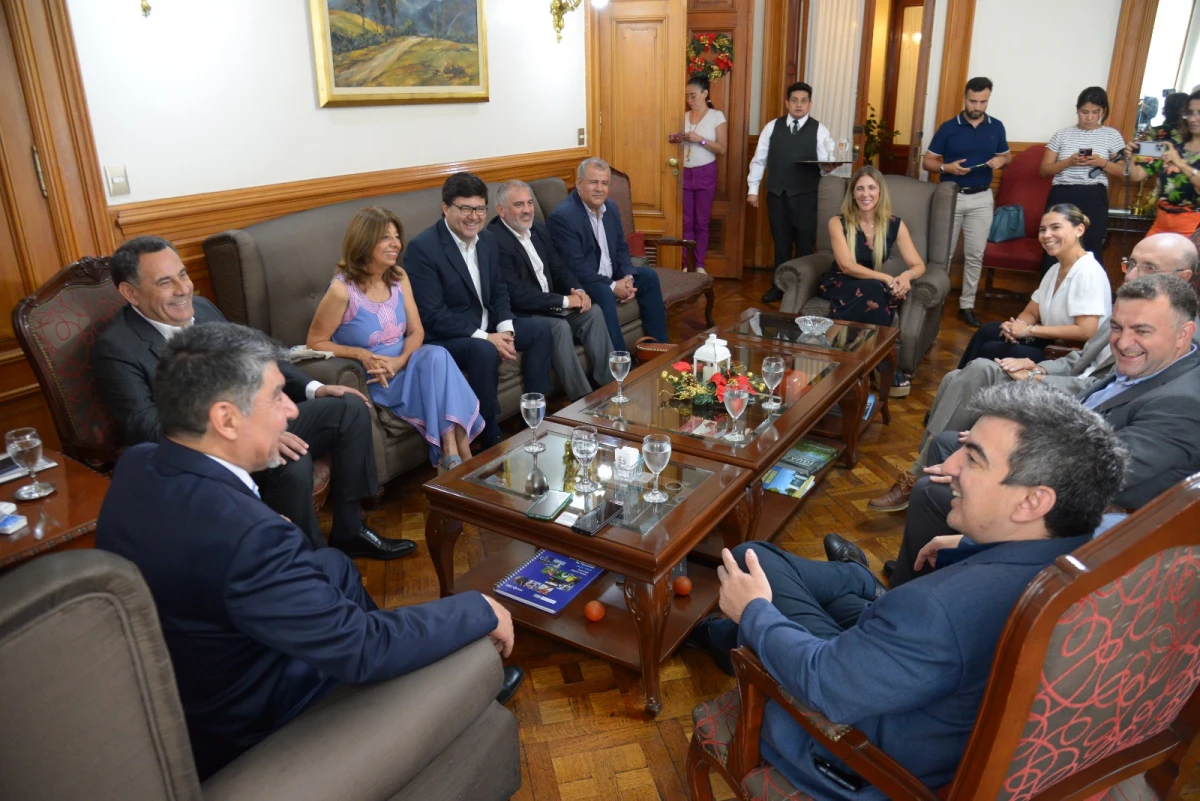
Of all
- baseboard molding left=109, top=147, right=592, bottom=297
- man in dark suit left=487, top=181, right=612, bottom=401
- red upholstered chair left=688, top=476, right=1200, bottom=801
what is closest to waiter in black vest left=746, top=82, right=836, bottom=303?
man in dark suit left=487, top=181, right=612, bottom=401

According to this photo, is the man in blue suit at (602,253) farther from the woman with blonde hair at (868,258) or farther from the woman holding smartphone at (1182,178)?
the woman holding smartphone at (1182,178)

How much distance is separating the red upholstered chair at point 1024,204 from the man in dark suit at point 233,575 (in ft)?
16.1

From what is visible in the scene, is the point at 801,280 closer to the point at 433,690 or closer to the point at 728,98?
the point at 728,98

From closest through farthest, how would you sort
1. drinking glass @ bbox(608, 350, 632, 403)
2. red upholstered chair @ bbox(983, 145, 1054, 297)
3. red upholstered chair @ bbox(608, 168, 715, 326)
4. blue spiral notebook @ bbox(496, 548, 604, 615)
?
blue spiral notebook @ bbox(496, 548, 604, 615) → drinking glass @ bbox(608, 350, 632, 403) → red upholstered chair @ bbox(608, 168, 715, 326) → red upholstered chair @ bbox(983, 145, 1054, 297)

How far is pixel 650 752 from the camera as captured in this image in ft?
6.13

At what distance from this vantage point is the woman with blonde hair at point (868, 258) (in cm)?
390

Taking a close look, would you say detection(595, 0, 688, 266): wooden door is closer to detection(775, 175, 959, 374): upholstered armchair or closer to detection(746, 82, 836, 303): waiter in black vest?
detection(746, 82, 836, 303): waiter in black vest

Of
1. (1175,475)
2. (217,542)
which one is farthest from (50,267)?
(1175,475)

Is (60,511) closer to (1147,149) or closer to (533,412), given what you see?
(533,412)

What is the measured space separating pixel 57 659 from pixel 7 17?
2512 mm

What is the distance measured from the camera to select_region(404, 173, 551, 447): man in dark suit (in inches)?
127

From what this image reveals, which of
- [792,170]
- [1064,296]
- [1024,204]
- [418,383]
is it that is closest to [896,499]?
[1064,296]

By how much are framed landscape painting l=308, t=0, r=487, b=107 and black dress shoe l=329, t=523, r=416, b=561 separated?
6.50ft

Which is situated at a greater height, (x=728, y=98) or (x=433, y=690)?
(x=728, y=98)
